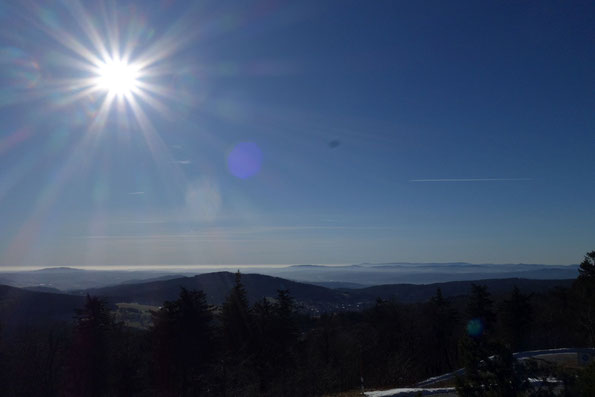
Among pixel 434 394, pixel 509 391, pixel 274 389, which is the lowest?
pixel 274 389

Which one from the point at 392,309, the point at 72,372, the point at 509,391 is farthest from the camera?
the point at 392,309

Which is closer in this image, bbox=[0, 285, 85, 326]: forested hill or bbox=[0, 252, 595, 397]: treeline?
bbox=[0, 252, 595, 397]: treeline

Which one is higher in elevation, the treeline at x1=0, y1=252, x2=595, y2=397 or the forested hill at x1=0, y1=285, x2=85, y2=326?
the treeline at x1=0, y1=252, x2=595, y2=397

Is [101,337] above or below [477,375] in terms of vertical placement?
below

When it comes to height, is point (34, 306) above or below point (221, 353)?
below

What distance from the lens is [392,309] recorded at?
156ft

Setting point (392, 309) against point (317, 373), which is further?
point (392, 309)

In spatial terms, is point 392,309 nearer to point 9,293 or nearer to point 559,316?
point 559,316

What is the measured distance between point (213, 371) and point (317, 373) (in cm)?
757

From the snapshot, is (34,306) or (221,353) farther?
(34,306)

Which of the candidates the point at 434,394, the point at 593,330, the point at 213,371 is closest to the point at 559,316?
the point at 593,330

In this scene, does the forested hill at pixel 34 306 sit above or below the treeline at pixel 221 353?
below

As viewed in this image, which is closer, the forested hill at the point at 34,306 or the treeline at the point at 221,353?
the treeline at the point at 221,353

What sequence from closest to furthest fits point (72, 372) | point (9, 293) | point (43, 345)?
point (72, 372) < point (43, 345) < point (9, 293)
